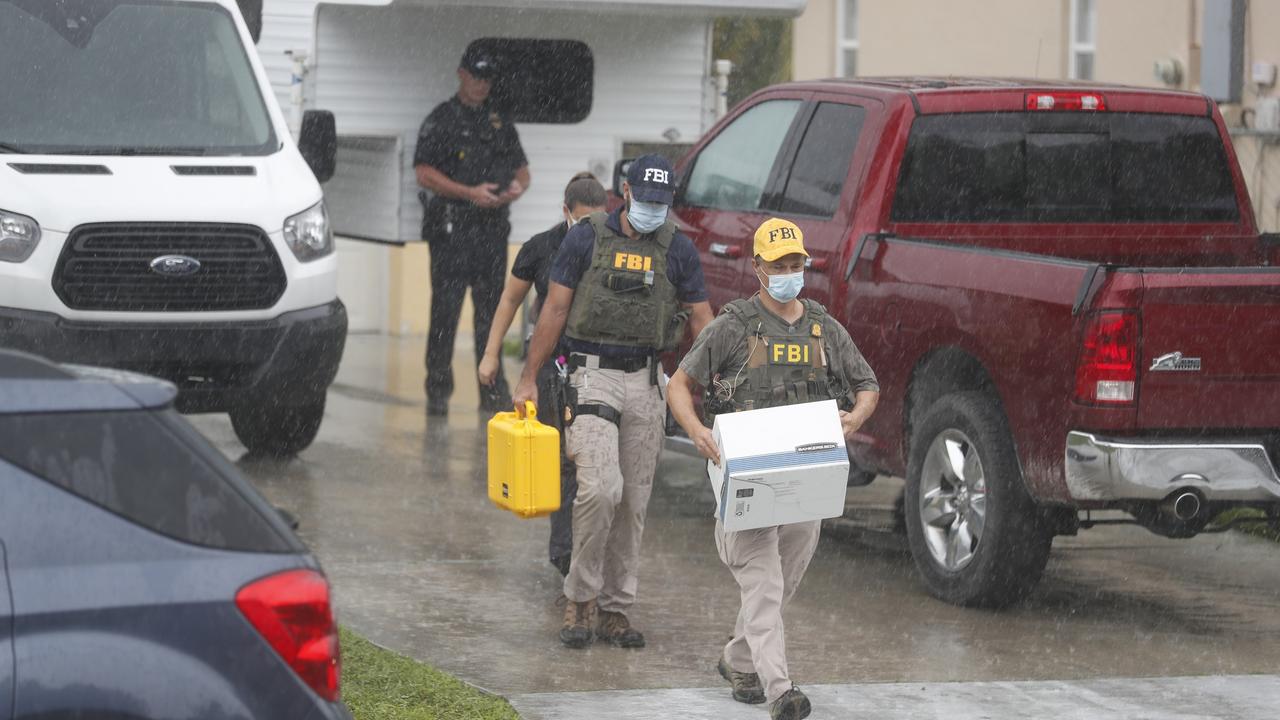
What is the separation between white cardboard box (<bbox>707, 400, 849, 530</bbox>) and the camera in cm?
626

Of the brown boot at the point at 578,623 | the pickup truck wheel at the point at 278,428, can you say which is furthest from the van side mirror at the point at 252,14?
the brown boot at the point at 578,623

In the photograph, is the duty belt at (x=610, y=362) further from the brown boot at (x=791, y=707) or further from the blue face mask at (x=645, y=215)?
the brown boot at (x=791, y=707)

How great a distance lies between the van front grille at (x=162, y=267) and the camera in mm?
9328

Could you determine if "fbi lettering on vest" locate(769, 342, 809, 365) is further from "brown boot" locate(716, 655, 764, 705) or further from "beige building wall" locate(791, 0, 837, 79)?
"beige building wall" locate(791, 0, 837, 79)

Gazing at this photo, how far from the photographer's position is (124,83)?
1016 centimetres

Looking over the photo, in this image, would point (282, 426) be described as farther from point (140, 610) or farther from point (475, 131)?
point (140, 610)

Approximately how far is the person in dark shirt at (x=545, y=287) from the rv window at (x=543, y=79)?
4.92 meters

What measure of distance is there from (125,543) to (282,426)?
7.59 m

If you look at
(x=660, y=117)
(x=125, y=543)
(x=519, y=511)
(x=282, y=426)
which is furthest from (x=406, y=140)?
(x=125, y=543)

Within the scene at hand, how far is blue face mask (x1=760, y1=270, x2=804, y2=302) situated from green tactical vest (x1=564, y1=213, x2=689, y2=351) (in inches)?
33.1

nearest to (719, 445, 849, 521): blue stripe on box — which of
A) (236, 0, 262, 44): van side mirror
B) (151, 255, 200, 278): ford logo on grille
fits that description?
(151, 255, 200, 278): ford logo on grille

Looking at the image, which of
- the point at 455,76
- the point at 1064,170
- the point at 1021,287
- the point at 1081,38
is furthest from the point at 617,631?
the point at 1081,38

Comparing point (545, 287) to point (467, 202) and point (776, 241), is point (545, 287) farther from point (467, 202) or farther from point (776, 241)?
point (467, 202)

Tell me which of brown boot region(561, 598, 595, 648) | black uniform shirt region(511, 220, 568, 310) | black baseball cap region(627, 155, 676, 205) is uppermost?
black baseball cap region(627, 155, 676, 205)
